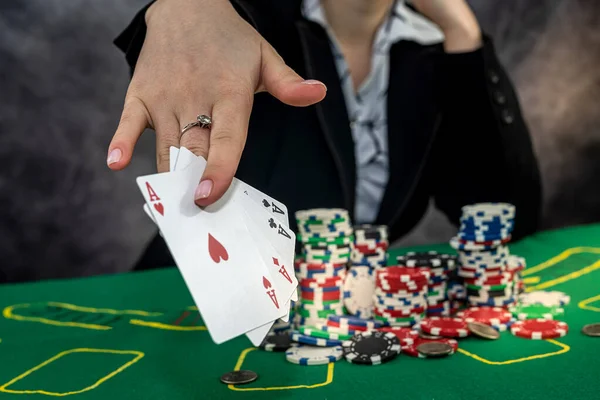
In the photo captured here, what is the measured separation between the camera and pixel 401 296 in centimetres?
178

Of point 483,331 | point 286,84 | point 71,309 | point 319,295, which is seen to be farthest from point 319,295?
point 71,309

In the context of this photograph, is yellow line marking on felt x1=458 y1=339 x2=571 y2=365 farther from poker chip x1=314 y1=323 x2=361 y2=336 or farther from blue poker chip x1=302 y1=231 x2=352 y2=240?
blue poker chip x1=302 y1=231 x2=352 y2=240

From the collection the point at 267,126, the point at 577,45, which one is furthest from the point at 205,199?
the point at 577,45

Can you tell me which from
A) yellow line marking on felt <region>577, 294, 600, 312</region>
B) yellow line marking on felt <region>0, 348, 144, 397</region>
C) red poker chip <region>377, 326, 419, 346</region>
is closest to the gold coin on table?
red poker chip <region>377, 326, 419, 346</region>

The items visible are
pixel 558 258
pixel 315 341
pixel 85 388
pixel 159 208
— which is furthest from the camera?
pixel 558 258

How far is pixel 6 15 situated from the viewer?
3.40 m

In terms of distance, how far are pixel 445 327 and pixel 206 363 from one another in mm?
611

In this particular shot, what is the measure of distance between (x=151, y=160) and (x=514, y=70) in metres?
2.28

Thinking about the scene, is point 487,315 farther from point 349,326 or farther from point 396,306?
point 349,326

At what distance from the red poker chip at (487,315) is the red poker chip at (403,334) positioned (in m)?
0.16

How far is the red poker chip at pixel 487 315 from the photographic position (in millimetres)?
1734

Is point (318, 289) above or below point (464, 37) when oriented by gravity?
below

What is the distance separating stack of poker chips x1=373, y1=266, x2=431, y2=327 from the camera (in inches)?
69.9

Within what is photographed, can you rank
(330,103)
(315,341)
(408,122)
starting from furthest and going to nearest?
1. (408,122)
2. (330,103)
3. (315,341)
